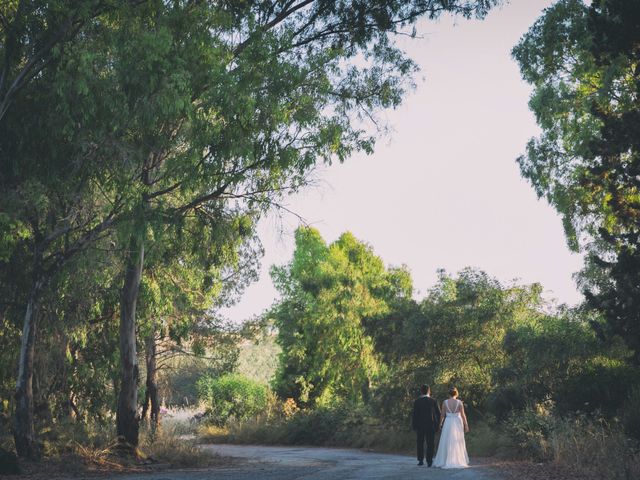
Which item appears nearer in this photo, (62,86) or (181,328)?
(62,86)

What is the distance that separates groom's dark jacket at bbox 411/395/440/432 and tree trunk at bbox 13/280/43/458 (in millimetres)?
8724

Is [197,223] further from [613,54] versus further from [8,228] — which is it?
[613,54]

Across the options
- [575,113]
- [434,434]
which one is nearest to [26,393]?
[434,434]

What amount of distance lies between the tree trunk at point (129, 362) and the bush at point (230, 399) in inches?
872

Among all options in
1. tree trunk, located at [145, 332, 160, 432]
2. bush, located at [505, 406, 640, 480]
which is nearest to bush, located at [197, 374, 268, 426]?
tree trunk, located at [145, 332, 160, 432]

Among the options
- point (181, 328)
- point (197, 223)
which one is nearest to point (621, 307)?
point (197, 223)

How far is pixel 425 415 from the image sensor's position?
59.5 ft

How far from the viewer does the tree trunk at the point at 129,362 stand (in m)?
19.6

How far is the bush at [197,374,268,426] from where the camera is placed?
1784 inches

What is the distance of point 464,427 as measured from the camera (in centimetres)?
1905

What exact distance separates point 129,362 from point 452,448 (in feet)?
27.9

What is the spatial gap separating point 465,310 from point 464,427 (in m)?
7.86

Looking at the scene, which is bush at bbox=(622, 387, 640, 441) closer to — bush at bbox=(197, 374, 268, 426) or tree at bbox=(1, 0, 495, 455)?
tree at bbox=(1, 0, 495, 455)

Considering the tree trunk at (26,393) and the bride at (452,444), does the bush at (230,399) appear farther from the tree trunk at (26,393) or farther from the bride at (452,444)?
the tree trunk at (26,393)
